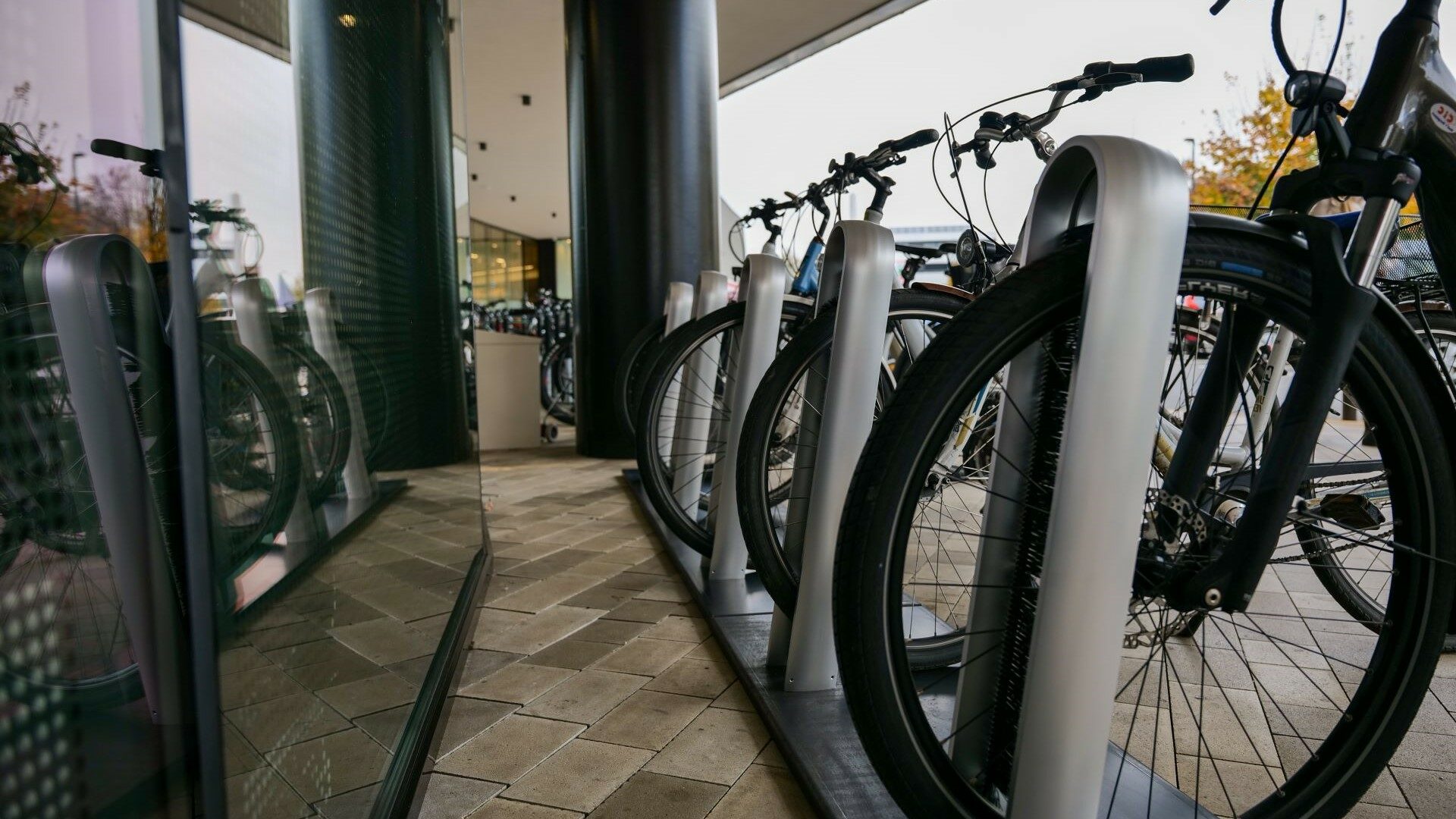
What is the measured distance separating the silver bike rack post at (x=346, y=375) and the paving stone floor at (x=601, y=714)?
0.51 m

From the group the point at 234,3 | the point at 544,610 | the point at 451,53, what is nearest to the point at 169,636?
the point at 234,3

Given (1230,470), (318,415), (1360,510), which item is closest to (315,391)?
(318,415)

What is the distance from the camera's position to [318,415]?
95 centimetres

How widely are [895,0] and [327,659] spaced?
7252 mm

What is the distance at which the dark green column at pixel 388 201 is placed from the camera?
3.37 ft

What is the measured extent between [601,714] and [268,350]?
106 centimetres

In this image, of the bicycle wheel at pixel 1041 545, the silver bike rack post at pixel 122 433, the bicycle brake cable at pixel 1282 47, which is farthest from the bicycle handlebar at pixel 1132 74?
the silver bike rack post at pixel 122 433

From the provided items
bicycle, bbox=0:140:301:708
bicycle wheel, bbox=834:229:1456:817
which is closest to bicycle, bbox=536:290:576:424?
bicycle wheel, bbox=834:229:1456:817

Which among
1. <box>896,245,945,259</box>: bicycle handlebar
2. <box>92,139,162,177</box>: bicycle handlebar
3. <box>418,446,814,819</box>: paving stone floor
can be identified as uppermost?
<box>896,245,945,259</box>: bicycle handlebar

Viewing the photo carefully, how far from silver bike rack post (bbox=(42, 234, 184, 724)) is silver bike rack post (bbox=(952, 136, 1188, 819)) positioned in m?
0.72

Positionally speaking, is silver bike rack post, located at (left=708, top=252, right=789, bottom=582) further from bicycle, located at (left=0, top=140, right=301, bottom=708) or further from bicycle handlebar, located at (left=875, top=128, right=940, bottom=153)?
bicycle, located at (left=0, top=140, right=301, bottom=708)

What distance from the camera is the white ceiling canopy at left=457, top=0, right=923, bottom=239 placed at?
7.12 meters

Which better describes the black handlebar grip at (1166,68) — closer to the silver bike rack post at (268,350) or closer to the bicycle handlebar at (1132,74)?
the bicycle handlebar at (1132,74)

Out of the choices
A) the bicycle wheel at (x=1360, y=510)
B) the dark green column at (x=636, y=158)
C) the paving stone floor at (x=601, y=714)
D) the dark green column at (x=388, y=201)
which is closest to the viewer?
the dark green column at (x=388, y=201)
